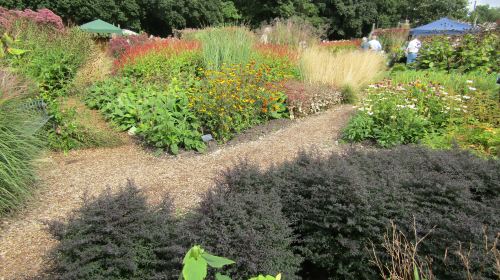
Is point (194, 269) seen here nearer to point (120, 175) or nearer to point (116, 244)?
point (116, 244)

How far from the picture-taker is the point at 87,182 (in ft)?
14.7

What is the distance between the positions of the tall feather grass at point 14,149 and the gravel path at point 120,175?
0.58ft

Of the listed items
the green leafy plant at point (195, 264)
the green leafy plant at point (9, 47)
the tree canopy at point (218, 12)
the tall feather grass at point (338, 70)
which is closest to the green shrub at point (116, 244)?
the green leafy plant at point (195, 264)

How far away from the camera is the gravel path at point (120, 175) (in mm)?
3236

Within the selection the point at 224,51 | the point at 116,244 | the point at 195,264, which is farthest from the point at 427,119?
the point at 195,264

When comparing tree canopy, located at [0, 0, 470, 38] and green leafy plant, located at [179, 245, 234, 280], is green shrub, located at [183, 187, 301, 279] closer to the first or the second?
green leafy plant, located at [179, 245, 234, 280]

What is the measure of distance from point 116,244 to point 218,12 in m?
34.2

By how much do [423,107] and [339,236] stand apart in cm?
387

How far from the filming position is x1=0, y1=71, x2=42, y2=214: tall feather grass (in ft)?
11.9

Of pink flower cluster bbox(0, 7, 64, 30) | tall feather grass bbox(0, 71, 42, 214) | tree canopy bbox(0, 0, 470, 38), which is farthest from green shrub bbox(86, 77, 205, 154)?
tree canopy bbox(0, 0, 470, 38)

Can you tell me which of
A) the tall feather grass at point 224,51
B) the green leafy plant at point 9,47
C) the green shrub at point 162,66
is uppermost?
the green leafy plant at point 9,47

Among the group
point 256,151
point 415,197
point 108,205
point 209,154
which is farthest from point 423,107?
point 108,205

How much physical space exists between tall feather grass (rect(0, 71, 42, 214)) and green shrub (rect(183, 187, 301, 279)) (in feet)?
6.71

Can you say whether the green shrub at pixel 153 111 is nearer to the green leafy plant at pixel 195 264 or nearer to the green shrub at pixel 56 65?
the green shrub at pixel 56 65
